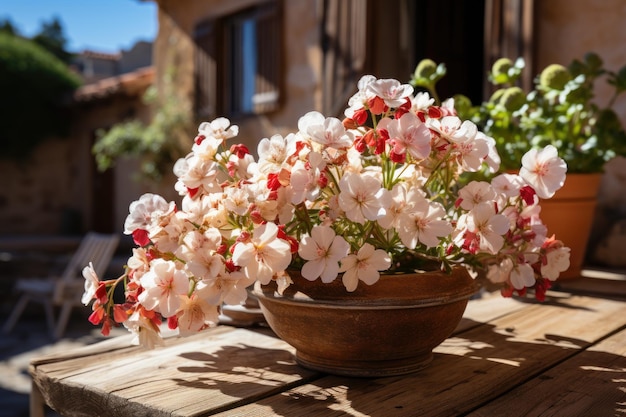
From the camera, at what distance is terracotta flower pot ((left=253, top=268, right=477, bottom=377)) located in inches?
37.9

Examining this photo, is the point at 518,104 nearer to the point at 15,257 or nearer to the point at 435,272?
the point at 435,272

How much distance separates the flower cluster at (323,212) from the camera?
0.92m

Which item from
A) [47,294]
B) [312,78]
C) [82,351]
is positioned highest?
[312,78]

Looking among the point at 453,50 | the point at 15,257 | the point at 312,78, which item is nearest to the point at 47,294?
the point at 15,257

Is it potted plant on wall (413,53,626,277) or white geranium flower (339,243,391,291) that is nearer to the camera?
white geranium flower (339,243,391,291)

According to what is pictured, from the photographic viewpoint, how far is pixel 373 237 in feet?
3.26

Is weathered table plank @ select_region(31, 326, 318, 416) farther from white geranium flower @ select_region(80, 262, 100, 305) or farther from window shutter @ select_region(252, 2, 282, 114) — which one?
window shutter @ select_region(252, 2, 282, 114)

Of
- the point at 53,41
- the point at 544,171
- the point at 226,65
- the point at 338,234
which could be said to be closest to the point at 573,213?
the point at 544,171

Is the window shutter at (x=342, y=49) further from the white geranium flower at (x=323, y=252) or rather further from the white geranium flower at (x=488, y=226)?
the white geranium flower at (x=323, y=252)

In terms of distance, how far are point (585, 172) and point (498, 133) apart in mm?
331

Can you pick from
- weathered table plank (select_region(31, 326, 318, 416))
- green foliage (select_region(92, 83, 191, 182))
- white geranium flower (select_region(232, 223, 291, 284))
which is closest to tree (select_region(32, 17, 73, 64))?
green foliage (select_region(92, 83, 191, 182))

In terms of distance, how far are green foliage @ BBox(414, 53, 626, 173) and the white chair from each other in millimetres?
4357

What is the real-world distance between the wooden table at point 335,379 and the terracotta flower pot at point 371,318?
0.04 meters

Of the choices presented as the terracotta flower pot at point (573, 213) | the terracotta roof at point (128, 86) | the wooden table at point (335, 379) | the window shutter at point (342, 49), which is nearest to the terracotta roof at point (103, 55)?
the terracotta roof at point (128, 86)
